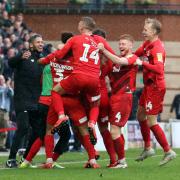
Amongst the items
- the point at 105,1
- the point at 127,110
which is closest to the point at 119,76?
the point at 127,110

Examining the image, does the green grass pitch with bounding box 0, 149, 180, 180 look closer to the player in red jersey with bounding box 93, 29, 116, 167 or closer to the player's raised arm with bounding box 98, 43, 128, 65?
the player in red jersey with bounding box 93, 29, 116, 167

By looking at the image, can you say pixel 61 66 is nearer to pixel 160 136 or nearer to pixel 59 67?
pixel 59 67

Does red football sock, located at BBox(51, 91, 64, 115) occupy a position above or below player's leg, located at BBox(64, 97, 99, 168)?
above

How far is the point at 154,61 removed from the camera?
1767cm

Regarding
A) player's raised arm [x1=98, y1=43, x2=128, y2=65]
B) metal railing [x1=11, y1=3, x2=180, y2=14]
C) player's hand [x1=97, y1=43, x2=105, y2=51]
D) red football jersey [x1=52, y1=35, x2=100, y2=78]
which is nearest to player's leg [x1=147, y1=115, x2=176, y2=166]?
player's raised arm [x1=98, y1=43, x2=128, y2=65]

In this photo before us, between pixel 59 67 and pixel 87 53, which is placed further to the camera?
pixel 59 67

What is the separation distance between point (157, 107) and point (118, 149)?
A: 1.02 metres

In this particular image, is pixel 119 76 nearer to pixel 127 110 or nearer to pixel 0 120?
pixel 127 110

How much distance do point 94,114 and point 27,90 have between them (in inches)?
79.6

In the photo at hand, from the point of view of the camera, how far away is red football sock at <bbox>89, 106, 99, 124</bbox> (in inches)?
681

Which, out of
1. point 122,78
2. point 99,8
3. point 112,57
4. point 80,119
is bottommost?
point 80,119

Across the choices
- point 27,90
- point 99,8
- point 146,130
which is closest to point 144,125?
point 146,130

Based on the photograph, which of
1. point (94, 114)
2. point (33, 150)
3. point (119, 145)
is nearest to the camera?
point (94, 114)

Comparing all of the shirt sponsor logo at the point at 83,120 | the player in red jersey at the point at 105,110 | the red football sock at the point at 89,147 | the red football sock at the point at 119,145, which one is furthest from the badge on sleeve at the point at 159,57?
the red football sock at the point at 89,147
